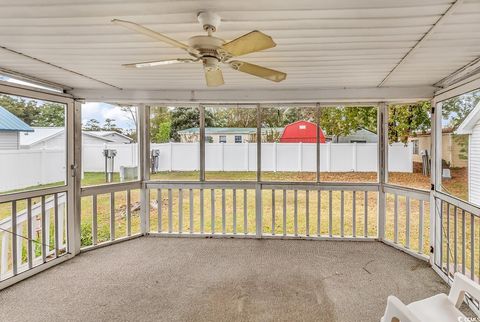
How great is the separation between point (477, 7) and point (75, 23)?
2522 millimetres

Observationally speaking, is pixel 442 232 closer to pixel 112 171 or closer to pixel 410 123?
pixel 410 123

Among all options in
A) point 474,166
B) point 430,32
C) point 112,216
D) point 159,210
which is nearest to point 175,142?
point 159,210

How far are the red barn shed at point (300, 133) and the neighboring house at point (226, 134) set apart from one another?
115mm

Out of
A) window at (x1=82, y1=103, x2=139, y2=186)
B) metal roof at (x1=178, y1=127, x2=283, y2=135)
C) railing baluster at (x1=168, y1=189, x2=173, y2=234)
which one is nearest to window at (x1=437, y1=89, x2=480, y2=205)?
metal roof at (x1=178, y1=127, x2=283, y2=135)

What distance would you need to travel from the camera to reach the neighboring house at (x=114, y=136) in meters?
3.75

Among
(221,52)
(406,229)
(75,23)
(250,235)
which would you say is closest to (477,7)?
(221,52)

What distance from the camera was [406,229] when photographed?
354 cm

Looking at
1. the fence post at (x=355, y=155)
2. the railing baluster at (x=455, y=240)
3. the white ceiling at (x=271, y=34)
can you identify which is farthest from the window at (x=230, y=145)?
the railing baluster at (x=455, y=240)

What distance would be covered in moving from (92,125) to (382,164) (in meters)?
4.33

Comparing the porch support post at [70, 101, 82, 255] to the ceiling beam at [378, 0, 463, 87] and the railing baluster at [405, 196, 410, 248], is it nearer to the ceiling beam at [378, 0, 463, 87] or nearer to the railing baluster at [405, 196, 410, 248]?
the ceiling beam at [378, 0, 463, 87]

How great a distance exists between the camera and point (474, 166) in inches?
95.4

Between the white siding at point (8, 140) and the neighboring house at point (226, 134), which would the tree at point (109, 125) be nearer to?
the neighboring house at point (226, 134)

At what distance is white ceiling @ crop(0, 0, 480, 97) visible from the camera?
1528 mm

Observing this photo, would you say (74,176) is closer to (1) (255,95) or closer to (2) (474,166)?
(1) (255,95)
